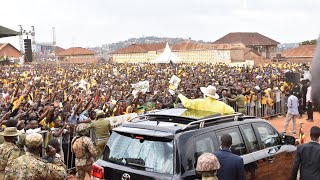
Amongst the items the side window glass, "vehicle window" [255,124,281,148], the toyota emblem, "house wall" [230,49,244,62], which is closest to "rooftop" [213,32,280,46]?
"house wall" [230,49,244,62]

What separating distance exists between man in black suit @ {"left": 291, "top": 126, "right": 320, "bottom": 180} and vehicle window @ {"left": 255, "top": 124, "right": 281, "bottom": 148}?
3.10ft

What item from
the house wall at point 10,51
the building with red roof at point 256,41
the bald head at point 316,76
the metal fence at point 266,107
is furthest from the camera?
the building with red roof at point 256,41

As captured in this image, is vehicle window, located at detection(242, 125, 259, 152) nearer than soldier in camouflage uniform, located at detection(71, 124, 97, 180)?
Yes

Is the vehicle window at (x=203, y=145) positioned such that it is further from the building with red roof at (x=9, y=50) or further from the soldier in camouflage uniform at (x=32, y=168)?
the building with red roof at (x=9, y=50)

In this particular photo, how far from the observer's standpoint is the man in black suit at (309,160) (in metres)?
4.49

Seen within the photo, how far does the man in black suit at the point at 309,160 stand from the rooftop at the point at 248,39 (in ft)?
289

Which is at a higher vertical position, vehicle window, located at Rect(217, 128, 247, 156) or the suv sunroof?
the suv sunroof

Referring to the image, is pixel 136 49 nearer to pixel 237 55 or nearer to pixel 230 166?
pixel 237 55

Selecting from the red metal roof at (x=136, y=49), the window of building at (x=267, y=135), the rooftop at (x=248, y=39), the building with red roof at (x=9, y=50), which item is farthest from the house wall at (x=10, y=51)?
the window of building at (x=267, y=135)

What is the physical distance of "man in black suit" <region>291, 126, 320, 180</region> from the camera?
449cm

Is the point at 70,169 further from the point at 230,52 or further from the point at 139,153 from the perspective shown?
the point at 230,52

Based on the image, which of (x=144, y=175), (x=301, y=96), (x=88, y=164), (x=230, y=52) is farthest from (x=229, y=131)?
(x=230, y=52)

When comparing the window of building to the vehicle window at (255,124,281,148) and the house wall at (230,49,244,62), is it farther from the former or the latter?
the house wall at (230,49,244,62)

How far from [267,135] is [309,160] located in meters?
1.22
